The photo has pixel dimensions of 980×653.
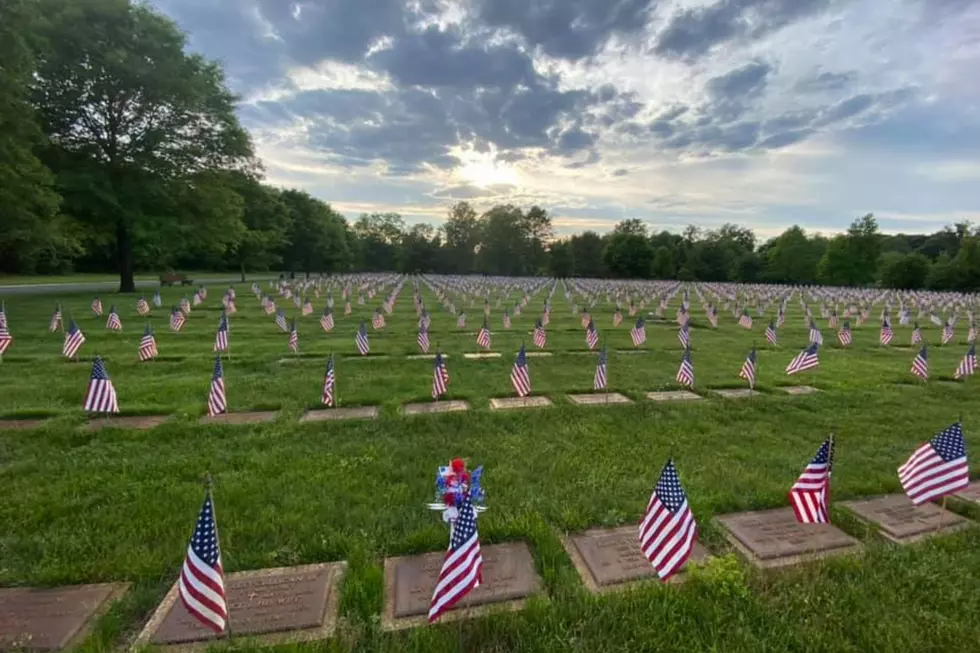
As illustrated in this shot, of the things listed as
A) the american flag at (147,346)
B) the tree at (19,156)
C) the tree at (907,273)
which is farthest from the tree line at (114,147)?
the american flag at (147,346)

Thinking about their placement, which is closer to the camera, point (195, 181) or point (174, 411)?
point (174, 411)

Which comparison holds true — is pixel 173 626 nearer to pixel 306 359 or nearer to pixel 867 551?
pixel 867 551

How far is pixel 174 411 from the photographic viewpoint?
23.4 feet

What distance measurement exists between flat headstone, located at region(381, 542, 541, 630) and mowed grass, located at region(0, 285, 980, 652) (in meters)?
0.11

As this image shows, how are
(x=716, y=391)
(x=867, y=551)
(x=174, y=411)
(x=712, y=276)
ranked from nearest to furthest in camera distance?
(x=867, y=551) → (x=174, y=411) → (x=716, y=391) → (x=712, y=276)

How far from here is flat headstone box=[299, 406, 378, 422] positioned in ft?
22.9

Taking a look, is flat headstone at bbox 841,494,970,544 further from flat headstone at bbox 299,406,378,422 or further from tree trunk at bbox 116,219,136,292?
tree trunk at bbox 116,219,136,292

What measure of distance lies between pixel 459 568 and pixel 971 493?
549 cm

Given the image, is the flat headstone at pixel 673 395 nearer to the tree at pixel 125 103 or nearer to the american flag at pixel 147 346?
the american flag at pixel 147 346

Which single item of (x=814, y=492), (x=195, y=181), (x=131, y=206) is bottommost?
(x=814, y=492)

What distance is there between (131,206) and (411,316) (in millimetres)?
17260

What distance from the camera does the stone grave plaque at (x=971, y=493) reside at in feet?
16.0

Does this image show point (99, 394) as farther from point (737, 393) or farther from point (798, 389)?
point (798, 389)

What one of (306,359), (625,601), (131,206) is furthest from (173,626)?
(131,206)
